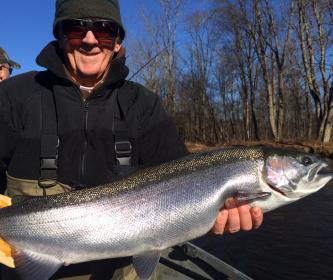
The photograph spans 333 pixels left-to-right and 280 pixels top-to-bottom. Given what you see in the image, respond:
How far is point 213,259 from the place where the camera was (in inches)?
209

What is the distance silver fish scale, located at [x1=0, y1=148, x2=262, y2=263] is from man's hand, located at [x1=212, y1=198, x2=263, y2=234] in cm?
7

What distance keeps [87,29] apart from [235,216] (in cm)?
175

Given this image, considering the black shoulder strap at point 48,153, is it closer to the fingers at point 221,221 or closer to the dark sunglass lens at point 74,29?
the dark sunglass lens at point 74,29

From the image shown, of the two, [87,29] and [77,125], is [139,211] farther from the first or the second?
[87,29]

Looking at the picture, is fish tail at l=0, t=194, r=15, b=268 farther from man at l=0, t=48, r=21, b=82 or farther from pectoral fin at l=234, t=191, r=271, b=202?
man at l=0, t=48, r=21, b=82

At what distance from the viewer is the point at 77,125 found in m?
2.91

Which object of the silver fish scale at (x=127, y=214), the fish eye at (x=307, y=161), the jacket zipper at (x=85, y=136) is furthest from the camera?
the jacket zipper at (x=85, y=136)

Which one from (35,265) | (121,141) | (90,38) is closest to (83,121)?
(121,141)

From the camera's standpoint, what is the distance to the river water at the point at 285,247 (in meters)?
7.81

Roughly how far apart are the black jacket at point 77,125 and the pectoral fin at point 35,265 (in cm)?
54

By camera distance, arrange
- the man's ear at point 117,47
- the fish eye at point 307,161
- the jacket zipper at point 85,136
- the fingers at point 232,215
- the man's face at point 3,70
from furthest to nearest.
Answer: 1. the man's face at point 3,70
2. the man's ear at point 117,47
3. the jacket zipper at point 85,136
4. the fish eye at point 307,161
5. the fingers at point 232,215

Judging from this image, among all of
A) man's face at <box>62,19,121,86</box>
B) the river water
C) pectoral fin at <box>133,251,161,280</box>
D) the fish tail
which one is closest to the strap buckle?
man's face at <box>62,19,121,86</box>

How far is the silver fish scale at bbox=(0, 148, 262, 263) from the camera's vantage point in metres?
2.55

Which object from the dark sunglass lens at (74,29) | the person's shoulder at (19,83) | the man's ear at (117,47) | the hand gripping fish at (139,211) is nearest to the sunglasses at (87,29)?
the dark sunglass lens at (74,29)
